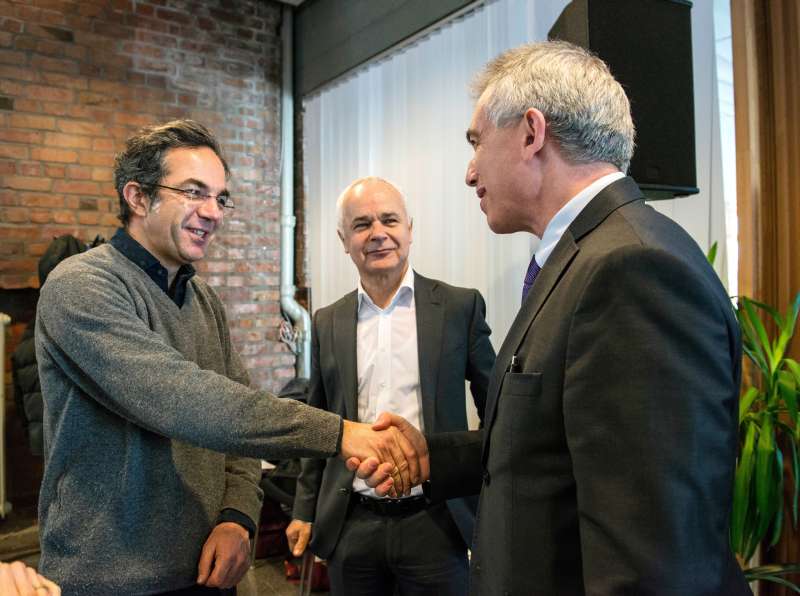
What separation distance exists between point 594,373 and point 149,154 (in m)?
1.16

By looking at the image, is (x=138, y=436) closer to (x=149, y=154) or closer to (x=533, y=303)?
(x=149, y=154)

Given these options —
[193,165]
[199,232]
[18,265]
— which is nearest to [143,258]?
[199,232]

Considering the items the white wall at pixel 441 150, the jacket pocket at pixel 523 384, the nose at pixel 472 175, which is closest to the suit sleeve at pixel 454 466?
the jacket pocket at pixel 523 384

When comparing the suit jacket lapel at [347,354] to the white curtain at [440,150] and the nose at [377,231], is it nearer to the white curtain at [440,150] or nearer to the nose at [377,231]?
the nose at [377,231]

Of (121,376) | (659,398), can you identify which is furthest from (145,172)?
(659,398)

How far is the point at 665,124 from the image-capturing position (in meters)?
1.84

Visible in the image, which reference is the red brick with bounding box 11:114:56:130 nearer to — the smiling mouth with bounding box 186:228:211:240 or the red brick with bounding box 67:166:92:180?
the red brick with bounding box 67:166:92:180

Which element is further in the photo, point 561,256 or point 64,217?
point 64,217

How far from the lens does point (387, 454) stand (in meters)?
1.46

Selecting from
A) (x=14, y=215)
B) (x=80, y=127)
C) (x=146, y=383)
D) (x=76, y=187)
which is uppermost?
(x=80, y=127)

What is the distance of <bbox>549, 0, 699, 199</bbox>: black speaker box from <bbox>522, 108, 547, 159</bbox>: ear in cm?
79

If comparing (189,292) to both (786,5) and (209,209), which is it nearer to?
(209,209)

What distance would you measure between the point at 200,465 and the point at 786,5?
2247 mm

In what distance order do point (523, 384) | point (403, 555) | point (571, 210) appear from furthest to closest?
point (403, 555), point (571, 210), point (523, 384)
